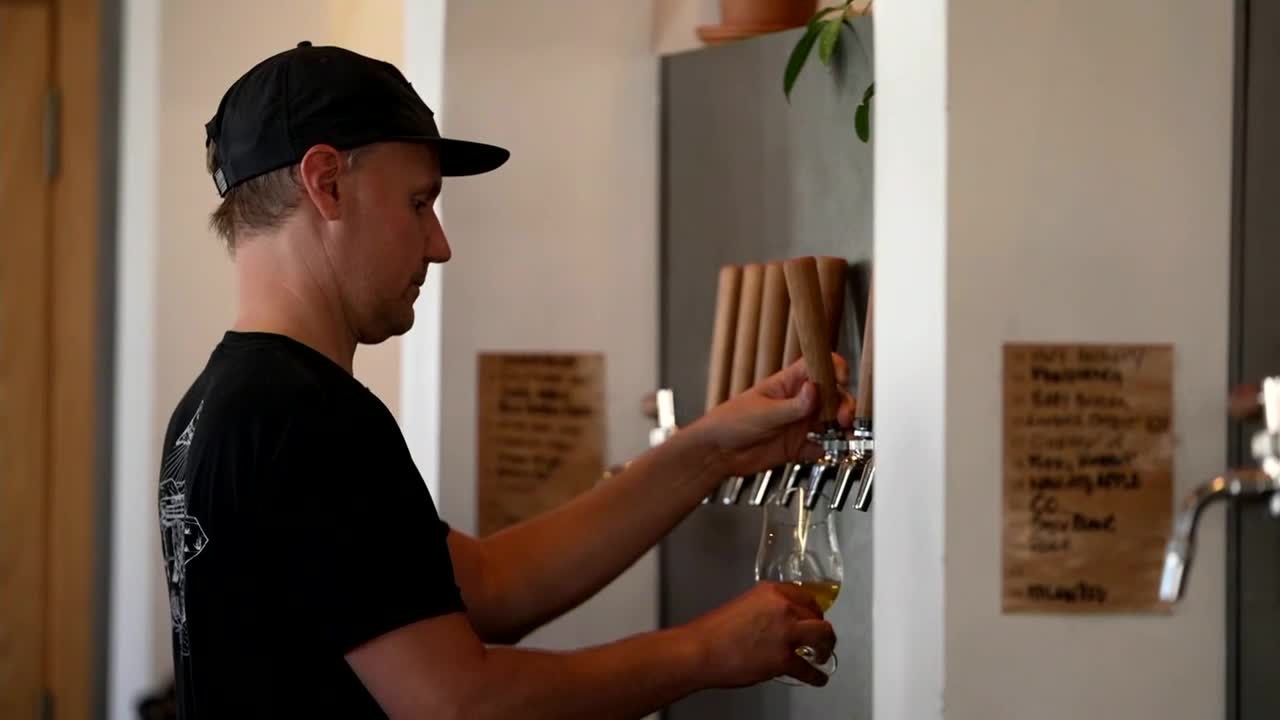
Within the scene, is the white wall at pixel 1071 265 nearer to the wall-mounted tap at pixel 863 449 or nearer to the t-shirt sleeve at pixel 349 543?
the wall-mounted tap at pixel 863 449

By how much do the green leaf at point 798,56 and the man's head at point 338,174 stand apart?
2.44 ft

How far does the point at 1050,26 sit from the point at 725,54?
96 cm

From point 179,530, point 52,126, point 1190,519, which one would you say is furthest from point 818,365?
point 52,126

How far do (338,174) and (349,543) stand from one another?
0.38 meters

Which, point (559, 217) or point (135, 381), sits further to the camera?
point (135, 381)

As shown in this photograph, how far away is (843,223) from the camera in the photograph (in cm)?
222

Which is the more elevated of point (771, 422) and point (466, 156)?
point (466, 156)

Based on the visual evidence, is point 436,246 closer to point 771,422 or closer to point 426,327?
point 771,422

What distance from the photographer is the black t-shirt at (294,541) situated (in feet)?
4.74

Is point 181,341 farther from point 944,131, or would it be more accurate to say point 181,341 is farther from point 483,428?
point 944,131

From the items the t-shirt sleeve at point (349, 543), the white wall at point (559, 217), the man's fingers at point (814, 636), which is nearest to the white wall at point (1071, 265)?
the man's fingers at point (814, 636)

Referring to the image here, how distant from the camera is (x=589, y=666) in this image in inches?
60.8

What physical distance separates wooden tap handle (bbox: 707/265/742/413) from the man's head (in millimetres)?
737

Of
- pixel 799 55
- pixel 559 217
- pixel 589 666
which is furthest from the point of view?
pixel 559 217
